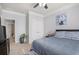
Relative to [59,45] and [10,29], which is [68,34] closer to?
[59,45]

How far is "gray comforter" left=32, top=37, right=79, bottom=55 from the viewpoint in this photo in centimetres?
173

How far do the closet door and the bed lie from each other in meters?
0.10

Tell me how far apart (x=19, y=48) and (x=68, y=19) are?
110 cm

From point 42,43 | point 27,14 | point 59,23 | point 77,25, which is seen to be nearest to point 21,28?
point 27,14

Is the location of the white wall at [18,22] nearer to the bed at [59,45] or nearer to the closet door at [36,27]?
the closet door at [36,27]

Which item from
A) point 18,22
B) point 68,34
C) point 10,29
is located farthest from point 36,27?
point 68,34

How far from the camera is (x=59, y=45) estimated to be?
1.84 m

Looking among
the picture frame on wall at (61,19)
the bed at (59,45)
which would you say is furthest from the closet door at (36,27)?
the picture frame on wall at (61,19)

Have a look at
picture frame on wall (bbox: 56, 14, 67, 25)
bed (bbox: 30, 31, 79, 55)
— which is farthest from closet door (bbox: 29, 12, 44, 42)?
picture frame on wall (bbox: 56, 14, 67, 25)

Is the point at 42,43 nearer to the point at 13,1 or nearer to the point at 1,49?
the point at 1,49

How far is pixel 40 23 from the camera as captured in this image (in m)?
2.03

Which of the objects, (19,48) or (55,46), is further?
(19,48)

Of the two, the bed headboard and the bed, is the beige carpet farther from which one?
the bed headboard

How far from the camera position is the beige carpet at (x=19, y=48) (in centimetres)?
188
